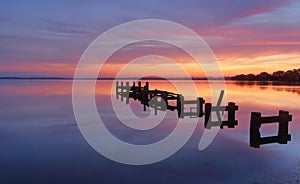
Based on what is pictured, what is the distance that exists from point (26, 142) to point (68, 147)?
286 cm

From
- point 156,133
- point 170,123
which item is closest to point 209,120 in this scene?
point 156,133

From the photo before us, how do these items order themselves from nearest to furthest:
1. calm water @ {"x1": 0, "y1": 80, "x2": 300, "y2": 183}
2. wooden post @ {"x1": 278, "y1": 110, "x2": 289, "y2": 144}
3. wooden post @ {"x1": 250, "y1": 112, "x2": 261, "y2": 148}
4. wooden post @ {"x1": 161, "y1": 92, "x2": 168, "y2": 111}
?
calm water @ {"x1": 0, "y1": 80, "x2": 300, "y2": 183} → wooden post @ {"x1": 250, "y1": 112, "x2": 261, "y2": 148} → wooden post @ {"x1": 278, "y1": 110, "x2": 289, "y2": 144} → wooden post @ {"x1": 161, "y1": 92, "x2": 168, "y2": 111}

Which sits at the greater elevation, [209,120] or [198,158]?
[209,120]

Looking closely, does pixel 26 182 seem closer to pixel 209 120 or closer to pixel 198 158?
pixel 198 158

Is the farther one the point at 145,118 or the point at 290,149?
the point at 145,118

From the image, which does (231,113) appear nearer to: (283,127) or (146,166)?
→ (283,127)

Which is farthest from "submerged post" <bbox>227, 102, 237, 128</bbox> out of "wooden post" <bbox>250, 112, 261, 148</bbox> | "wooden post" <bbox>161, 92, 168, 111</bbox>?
"wooden post" <bbox>161, 92, 168, 111</bbox>

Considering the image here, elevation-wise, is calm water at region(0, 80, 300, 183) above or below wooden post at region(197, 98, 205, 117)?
below

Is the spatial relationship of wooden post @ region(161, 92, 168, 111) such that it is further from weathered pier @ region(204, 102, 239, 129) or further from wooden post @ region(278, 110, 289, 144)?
wooden post @ region(278, 110, 289, 144)

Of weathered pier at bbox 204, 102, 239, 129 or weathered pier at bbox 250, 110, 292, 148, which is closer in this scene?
weathered pier at bbox 250, 110, 292, 148

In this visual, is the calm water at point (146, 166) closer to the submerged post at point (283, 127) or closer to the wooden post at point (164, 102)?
the submerged post at point (283, 127)

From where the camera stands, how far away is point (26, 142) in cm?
1566

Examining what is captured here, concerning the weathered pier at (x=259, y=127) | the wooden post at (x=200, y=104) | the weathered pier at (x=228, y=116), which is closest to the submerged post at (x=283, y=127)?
the weathered pier at (x=259, y=127)

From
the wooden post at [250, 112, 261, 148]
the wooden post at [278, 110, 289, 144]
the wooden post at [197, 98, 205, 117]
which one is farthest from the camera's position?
the wooden post at [197, 98, 205, 117]
